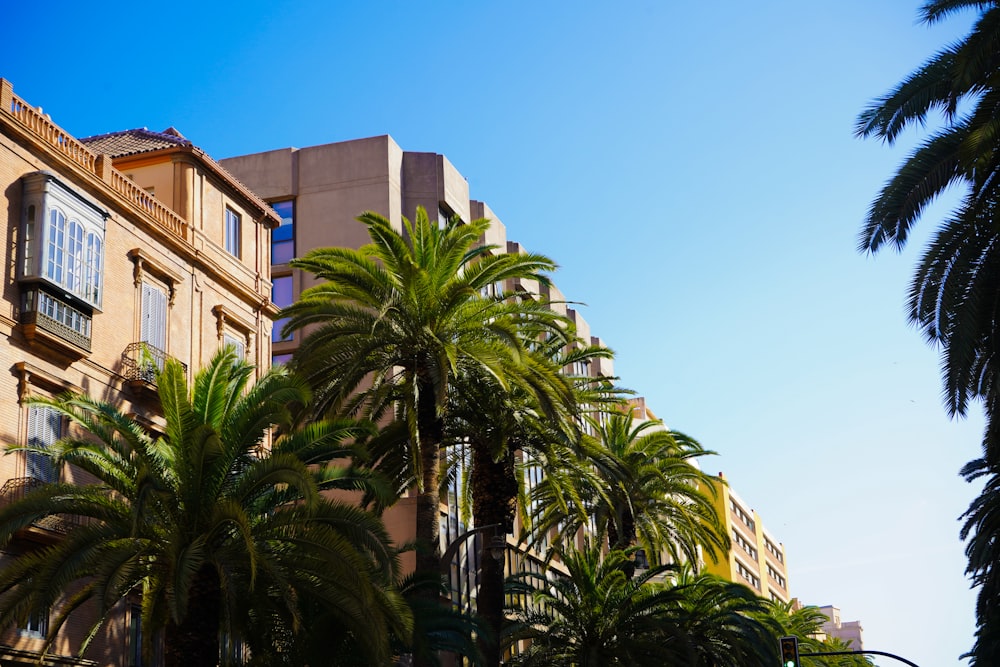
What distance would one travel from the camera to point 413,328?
30922mm

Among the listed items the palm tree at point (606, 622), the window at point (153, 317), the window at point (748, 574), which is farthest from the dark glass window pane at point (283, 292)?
the window at point (748, 574)

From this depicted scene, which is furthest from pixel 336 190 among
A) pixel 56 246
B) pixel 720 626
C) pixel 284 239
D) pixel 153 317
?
pixel 56 246

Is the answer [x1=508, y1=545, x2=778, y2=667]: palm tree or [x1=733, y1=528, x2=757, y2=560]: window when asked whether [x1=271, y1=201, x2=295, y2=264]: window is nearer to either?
[x1=508, y1=545, x2=778, y2=667]: palm tree

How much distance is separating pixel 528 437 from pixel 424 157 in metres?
22.8

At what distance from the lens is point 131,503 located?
80.2 ft

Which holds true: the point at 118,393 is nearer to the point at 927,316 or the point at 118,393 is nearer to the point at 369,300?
the point at 369,300

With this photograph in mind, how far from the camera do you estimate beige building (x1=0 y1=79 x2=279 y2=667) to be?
28188 mm

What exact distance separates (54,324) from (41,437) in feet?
8.00

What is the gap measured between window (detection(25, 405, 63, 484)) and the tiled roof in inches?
399

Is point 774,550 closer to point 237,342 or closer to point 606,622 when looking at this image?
point 606,622

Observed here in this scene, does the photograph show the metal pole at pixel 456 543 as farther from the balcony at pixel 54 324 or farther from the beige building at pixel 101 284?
the balcony at pixel 54 324

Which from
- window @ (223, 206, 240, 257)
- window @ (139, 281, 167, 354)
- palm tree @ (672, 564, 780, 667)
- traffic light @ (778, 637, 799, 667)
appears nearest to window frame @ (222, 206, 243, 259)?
window @ (223, 206, 240, 257)

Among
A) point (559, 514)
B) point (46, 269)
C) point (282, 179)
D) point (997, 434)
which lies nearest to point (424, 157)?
point (282, 179)

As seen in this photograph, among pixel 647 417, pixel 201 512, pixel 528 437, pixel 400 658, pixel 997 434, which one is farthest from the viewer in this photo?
pixel 647 417
